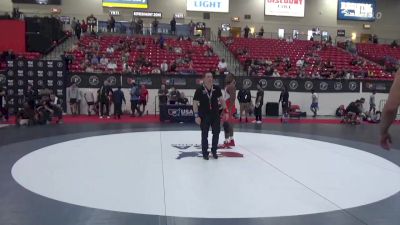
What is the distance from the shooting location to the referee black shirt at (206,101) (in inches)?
302

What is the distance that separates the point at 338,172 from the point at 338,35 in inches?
1208

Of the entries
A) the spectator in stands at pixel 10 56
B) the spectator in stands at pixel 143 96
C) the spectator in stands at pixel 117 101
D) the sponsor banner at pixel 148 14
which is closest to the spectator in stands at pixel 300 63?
the spectator in stands at pixel 143 96

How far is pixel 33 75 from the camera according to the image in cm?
1711

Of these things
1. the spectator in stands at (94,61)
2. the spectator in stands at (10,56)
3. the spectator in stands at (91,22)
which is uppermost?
the spectator in stands at (91,22)

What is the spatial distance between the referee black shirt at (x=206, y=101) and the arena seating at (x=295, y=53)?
15042 mm

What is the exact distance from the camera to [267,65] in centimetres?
2306

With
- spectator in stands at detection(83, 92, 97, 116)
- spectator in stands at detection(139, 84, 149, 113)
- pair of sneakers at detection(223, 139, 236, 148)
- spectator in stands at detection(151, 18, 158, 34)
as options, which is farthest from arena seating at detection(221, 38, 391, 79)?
pair of sneakers at detection(223, 139, 236, 148)

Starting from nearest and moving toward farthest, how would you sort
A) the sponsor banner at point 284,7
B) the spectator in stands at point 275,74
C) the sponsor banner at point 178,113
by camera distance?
the sponsor banner at point 178,113
the spectator in stands at point 275,74
the sponsor banner at point 284,7

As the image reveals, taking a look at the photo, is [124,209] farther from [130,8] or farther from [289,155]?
[130,8]

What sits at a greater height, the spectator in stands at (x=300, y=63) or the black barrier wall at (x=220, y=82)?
the spectator in stands at (x=300, y=63)

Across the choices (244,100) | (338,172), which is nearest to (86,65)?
(244,100)

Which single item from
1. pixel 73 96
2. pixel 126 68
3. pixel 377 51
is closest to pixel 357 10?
pixel 377 51

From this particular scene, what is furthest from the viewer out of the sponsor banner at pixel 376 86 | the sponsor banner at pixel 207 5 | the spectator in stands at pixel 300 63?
the sponsor banner at pixel 207 5

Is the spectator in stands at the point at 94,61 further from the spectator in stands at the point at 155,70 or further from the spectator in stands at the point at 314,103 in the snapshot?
the spectator in stands at the point at 314,103
